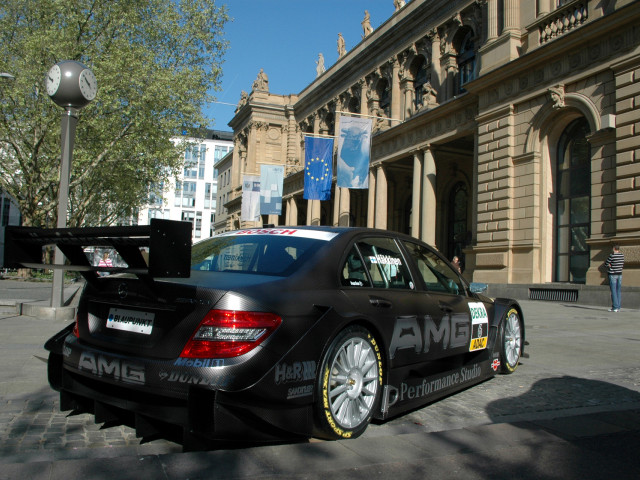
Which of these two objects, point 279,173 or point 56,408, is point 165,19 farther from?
point 56,408

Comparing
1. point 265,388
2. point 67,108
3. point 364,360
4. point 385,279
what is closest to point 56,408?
point 265,388

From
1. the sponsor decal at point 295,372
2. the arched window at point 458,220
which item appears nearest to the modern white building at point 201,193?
the arched window at point 458,220

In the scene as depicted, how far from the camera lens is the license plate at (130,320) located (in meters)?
3.17

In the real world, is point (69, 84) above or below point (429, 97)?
below

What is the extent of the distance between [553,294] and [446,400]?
15187 millimetres

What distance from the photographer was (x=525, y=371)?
6031 mm

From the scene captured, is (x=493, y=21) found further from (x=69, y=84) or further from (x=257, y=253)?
(x=257, y=253)

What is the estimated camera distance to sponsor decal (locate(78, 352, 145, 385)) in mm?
3072

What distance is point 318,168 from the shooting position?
26.5 meters

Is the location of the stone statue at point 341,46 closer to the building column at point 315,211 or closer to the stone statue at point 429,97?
the building column at point 315,211

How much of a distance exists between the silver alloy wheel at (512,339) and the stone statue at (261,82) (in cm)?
5129

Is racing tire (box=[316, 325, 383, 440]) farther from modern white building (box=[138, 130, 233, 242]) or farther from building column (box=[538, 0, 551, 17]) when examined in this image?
modern white building (box=[138, 130, 233, 242])

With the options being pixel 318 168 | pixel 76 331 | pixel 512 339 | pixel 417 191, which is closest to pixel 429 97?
pixel 417 191

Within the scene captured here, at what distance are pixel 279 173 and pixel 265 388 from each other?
31.1 metres
